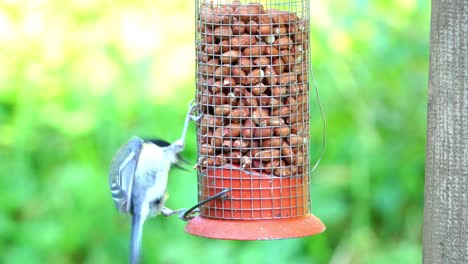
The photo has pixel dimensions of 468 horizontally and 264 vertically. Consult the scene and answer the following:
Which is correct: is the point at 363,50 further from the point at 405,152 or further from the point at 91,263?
the point at 91,263

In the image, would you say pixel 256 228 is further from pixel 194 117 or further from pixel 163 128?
pixel 163 128

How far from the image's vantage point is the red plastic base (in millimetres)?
3156

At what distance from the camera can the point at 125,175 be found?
380cm

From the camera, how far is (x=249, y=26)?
327 centimetres

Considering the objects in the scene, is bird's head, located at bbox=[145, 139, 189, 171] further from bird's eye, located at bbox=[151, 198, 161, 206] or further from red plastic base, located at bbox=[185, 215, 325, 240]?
red plastic base, located at bbox=[185, 215, 325, 240]

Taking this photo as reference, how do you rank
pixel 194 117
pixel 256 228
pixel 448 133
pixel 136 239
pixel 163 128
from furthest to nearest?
pixel 163 128, pixel 136 239, pixel 194 117, pixel 256 228, pixel 448 133

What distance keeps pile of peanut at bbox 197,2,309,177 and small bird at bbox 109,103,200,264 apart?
395 millimetres

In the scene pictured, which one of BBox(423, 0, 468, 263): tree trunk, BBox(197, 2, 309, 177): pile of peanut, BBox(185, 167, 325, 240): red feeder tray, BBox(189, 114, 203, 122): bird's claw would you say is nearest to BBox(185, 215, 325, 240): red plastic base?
BBox(185, 167, 325, 240): red feeder tray

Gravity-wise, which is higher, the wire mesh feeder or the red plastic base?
the wire mesh feeder

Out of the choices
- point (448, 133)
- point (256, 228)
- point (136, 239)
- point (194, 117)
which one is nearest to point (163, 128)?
point (136, 239)

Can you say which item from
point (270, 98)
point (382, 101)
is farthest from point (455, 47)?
point (382, 101)

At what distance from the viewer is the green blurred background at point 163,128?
530cm

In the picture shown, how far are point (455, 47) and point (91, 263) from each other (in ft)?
12.1

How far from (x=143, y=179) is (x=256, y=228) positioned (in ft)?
2.58
